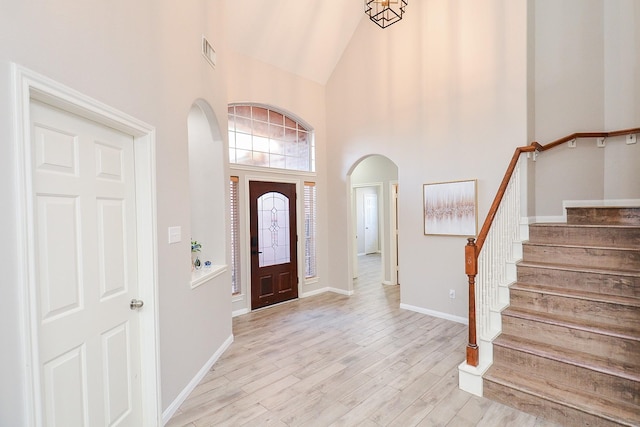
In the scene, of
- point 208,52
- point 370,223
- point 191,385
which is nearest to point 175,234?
point 191,385

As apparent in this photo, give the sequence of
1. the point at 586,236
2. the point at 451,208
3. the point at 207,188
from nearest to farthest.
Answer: the point at 586,236
the point at 207,188
the point at 451,208

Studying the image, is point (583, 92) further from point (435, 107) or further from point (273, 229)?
point (273, 229)

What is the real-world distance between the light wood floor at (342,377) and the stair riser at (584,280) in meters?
1.09

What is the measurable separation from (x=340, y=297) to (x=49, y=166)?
4713 millimetres

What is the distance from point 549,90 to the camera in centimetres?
377

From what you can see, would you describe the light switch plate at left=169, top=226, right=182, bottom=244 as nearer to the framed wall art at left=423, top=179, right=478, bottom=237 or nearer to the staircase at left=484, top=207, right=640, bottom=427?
the staircase at left=484, top=207, right=640, bottom=427

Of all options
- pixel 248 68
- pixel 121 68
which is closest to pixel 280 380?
pixel 121 68

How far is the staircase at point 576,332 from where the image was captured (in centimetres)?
214

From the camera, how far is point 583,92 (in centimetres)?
371

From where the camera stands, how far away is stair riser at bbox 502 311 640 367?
7.23ft

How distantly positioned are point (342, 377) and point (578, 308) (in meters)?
2.06

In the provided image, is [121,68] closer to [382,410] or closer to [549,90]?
[382,410]

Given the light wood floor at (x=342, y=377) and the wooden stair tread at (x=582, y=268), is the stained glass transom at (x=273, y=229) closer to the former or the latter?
the light wood floor at (x=342, y=377)

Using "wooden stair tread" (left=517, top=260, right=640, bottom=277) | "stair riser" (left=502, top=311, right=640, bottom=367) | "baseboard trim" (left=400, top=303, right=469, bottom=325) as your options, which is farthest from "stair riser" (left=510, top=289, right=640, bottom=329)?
"baseboard trim" (left=400, top=303, right=469, bottom=325)
